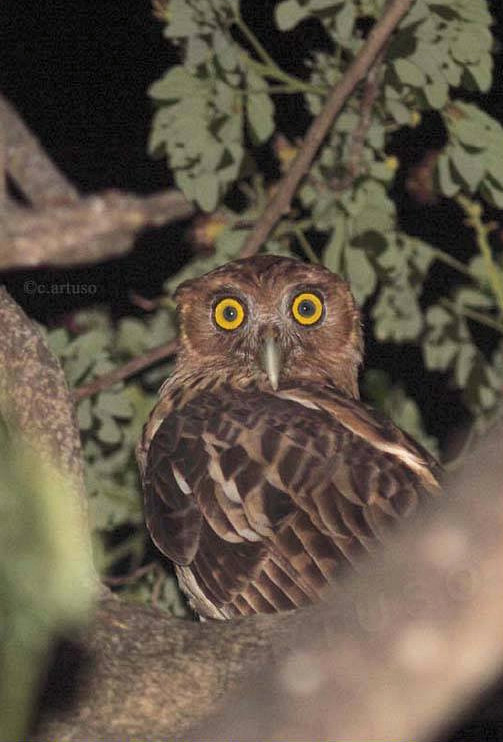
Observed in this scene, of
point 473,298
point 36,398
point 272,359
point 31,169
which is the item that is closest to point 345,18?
point 272,359

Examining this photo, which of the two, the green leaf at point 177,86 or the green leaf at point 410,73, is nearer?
the green leaf at point 410,73

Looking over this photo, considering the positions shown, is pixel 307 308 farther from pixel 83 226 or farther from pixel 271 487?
pixel 83 226

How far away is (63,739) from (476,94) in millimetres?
4751

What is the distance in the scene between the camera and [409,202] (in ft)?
20.0

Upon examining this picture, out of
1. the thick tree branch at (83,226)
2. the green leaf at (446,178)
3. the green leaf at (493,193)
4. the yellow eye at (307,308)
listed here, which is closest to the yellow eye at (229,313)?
the yellow eye at (307,308)

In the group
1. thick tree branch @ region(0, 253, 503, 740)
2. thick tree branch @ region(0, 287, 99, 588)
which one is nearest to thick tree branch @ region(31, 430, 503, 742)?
thick tree branch @ region(0, 253, 503, 740)

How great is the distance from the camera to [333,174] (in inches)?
168

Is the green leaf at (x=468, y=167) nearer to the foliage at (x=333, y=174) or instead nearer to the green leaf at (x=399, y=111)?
the foliage at (x=333, y=174)

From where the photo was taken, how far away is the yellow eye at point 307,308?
4.07 metres

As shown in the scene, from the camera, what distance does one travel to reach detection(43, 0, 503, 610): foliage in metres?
3.79

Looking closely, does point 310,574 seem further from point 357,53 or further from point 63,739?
point 357,53

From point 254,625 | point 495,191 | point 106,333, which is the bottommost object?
point 106,333

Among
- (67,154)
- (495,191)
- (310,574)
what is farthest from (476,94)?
(310,574)

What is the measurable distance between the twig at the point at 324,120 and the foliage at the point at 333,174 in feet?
0.34
